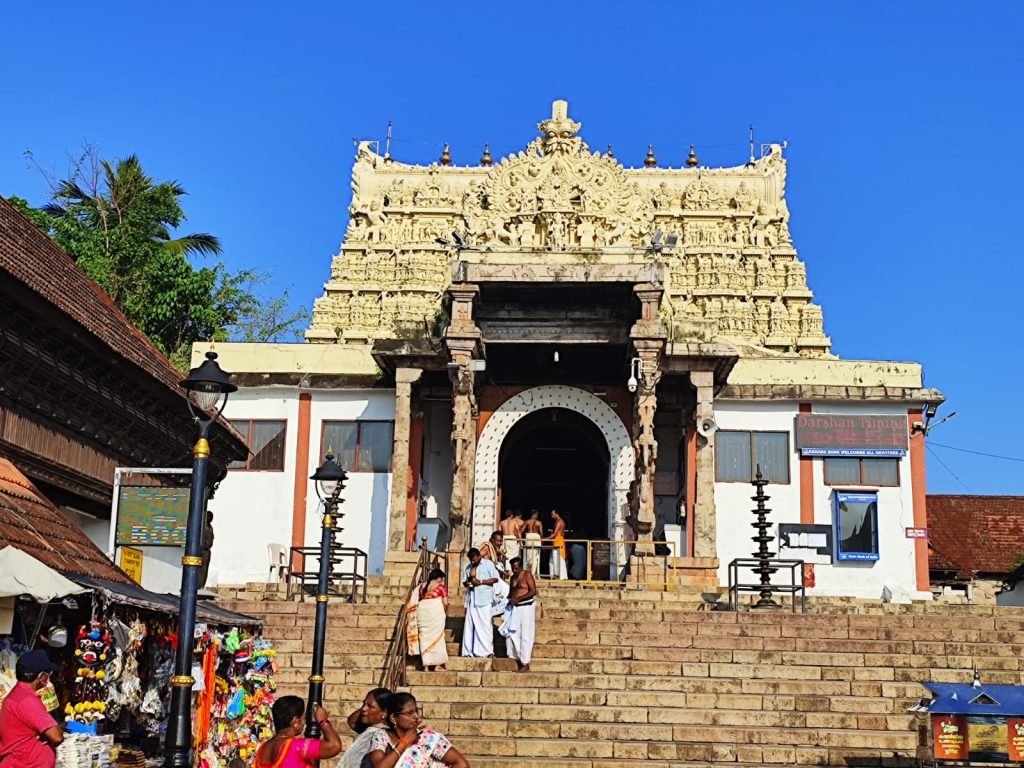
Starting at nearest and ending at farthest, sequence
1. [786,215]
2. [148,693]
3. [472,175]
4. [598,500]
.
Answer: [148,693] < [598,500] < [786,215] < [472,175]

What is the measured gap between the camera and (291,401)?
25656mm

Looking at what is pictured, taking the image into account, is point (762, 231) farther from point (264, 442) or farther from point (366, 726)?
point (366, 726)

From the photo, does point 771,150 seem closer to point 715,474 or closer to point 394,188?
point 394,188

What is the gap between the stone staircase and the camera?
1228cm

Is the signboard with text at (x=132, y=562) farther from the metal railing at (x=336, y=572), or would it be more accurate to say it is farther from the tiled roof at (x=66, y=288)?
the metal railing at (x=336, y=572)

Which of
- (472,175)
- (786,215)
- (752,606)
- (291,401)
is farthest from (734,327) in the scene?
(752,606)

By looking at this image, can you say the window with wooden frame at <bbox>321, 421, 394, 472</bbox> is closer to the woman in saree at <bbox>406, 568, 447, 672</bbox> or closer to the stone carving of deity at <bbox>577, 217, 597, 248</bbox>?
the stone carving of deity at <bbox>577, 217, 597, 248</bbox>

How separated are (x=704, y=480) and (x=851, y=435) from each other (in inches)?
188

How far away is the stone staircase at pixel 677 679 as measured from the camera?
12.3 meters

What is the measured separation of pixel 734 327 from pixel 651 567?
15.3 metres

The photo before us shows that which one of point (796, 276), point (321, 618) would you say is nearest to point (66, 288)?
point (321, 618)

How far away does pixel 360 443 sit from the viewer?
25.3 metres

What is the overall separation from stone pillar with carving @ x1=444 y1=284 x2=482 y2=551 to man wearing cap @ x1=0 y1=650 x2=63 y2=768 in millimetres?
13849

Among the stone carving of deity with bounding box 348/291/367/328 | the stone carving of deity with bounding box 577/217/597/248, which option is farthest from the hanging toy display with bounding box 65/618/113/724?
the stone carving of deity with bounding box 348/291/367/328
